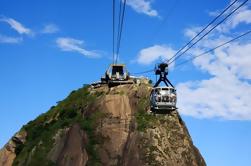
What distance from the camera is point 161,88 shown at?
134ft

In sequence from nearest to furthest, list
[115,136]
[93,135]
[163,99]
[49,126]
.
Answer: [163,99], [115,136], [93,135], [49,126]

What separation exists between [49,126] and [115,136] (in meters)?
19.7

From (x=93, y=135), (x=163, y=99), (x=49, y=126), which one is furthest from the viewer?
(x=49, y=126)

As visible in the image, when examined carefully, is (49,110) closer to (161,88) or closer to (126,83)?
(126,83)

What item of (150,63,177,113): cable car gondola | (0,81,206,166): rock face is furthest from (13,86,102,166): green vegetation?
(150,63,177,113): cable car gondola

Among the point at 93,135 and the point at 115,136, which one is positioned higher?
the point at 93,135

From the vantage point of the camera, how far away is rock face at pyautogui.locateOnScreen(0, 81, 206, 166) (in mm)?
87312

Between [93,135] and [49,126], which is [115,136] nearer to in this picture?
[93,135]

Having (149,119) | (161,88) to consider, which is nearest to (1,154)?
(149,119)

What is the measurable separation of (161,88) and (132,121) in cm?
5204

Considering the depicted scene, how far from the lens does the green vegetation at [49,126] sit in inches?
3738

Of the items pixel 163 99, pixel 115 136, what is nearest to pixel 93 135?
pixel 115 136

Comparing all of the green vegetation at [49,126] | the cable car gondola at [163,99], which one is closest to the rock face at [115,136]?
the green vegetation at [49,126]

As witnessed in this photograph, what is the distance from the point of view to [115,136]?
90688mm
